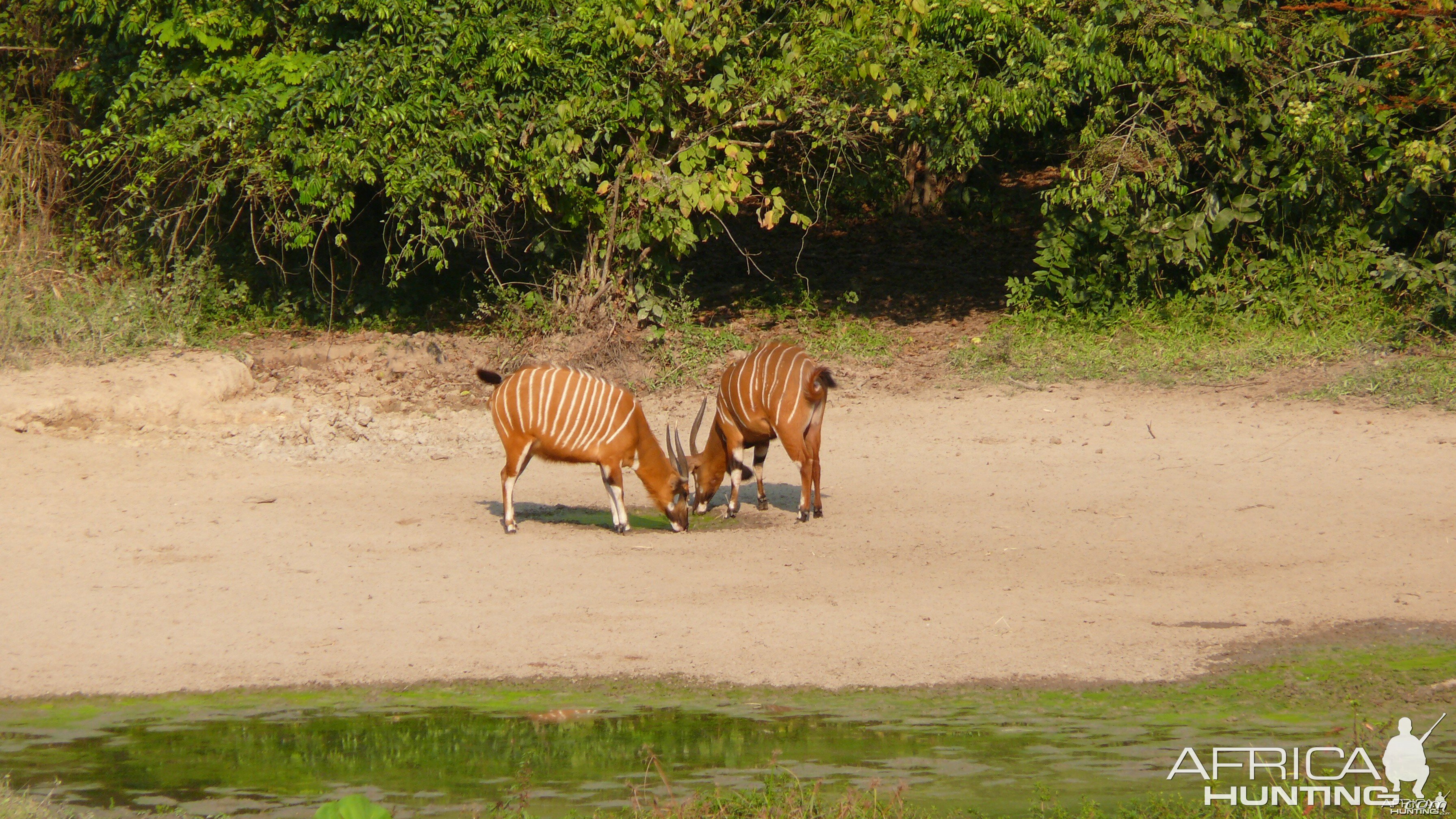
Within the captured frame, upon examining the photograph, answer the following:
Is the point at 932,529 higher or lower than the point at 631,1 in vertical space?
lower

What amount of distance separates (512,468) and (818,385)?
6.93 ft

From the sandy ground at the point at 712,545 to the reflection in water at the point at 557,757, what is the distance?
0.58 metres

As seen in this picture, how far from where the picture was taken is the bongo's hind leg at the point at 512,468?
29.2ft

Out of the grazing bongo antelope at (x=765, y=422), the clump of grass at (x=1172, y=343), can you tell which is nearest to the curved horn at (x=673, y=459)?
the grazing bongo antelope at (x=765, y=422)

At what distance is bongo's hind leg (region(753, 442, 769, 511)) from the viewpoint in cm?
988

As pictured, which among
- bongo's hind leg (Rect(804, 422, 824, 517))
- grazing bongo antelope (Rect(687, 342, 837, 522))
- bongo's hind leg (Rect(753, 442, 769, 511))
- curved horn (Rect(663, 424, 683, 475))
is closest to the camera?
Answer: bongo's hind leg (Rect(804, 422, 824, 517))

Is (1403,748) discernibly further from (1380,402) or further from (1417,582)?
(1380,402)

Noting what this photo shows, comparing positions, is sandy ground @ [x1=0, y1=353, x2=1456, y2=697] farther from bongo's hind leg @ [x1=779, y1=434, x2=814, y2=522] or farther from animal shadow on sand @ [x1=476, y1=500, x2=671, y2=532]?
bongo's hind leg @ [x1=779, y1=434, x2=814, y2=522]

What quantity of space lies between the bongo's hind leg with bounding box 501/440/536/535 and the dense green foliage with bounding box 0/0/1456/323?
4.25 m

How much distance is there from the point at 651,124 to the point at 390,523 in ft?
17.5

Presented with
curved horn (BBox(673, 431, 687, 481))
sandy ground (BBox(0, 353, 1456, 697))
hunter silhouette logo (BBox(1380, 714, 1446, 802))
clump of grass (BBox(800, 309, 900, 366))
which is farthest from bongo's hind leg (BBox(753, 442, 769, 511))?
hunter silhouette logo (BBox(1380, 714, 1446, 802))

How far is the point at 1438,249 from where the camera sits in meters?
12.4

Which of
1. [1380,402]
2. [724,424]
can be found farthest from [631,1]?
[1380,402]

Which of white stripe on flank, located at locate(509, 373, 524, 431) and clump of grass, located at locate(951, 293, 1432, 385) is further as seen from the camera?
clump of grass, located at locate(951, 293, 1432, 385)
